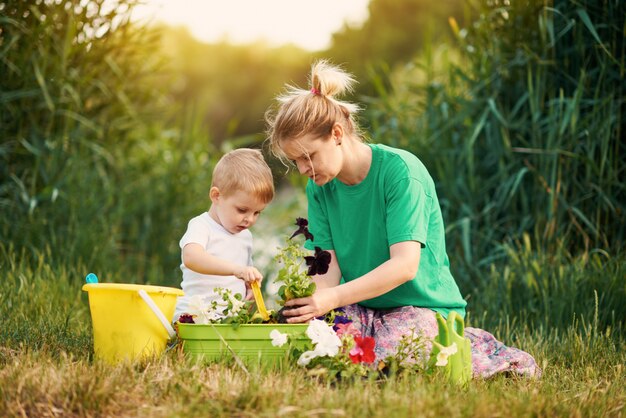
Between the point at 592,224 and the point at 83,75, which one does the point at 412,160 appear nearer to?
the point at 592,224

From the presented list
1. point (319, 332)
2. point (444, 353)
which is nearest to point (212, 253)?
point (319, 332)

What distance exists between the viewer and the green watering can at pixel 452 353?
250 centimetres

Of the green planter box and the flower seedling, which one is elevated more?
the flower seedling

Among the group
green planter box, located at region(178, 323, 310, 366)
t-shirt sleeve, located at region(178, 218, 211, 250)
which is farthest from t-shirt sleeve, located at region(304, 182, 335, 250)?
green planter box, located at region(178, 323, 310, 366)

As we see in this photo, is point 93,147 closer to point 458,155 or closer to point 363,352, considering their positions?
point 458,155

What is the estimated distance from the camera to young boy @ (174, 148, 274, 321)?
306 centimetres

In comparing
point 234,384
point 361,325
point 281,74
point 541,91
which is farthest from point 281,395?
point 281,74

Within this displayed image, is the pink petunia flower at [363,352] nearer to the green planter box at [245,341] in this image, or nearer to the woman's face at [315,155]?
the green planter box at [245,341]

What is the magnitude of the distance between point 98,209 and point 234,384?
2.89m

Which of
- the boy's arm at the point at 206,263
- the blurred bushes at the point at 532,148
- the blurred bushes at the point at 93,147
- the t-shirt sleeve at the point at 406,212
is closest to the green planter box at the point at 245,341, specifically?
the boy's arm at the point at 206,263

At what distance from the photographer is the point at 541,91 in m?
4.44

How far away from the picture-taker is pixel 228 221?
315 cm

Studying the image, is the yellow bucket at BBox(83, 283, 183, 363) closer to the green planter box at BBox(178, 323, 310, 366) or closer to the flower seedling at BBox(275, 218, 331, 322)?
the green planter box at BBox(178, 323, 310, 366)

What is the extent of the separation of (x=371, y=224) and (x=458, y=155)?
6.07 feet
